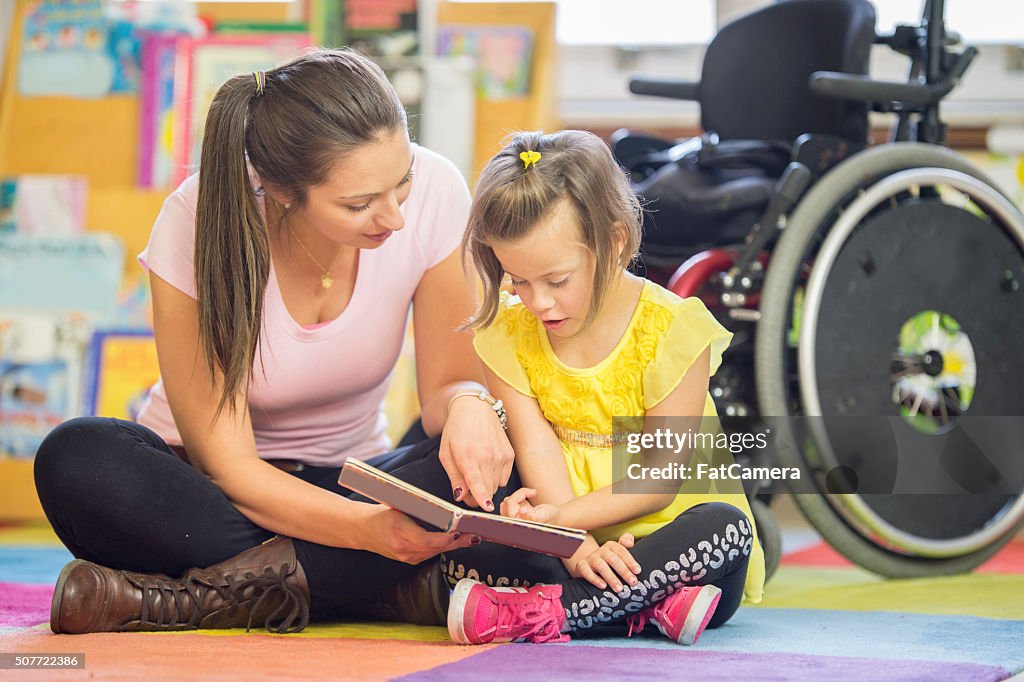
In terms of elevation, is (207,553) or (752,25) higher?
(752,25)

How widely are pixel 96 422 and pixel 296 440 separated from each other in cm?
27

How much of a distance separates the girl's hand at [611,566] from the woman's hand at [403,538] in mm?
125

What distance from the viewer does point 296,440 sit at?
4.58 ft

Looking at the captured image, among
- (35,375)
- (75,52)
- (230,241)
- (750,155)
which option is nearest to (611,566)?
(230,241)

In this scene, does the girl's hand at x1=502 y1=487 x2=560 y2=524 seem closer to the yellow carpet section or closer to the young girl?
the young girl

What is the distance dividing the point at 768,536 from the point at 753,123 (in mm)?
725

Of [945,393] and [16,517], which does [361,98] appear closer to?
[945,393]

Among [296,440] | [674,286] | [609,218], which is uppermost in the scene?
[609,218]

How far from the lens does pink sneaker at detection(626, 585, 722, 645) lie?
3.61 feet

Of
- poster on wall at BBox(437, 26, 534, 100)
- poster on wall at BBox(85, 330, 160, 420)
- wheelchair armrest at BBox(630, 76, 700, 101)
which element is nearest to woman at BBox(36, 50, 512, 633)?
wheelchair armrest at BBox(630, 76, 700, 101)

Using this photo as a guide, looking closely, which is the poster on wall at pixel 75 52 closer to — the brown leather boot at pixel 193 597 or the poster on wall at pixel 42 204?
the poster on wall at pixel 42 204

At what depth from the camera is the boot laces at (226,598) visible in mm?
1164

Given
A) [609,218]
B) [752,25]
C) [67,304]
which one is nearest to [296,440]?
[609,218]

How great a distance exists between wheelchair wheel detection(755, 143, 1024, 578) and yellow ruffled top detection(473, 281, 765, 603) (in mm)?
257
